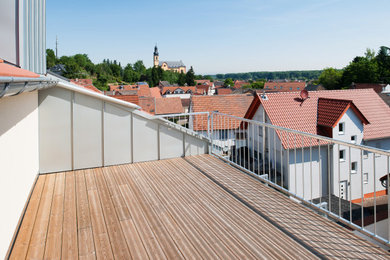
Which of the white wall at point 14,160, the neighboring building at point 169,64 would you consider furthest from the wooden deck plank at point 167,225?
the neighboring building at point 169,64

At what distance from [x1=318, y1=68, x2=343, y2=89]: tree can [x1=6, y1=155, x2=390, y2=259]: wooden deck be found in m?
68.1

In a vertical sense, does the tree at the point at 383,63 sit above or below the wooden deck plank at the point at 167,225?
above

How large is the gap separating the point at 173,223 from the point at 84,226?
886 mm

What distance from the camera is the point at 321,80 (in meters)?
68.2

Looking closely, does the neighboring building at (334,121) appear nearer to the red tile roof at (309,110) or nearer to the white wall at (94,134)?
the red tile roof at (309,110)

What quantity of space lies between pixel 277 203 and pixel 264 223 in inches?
23.1

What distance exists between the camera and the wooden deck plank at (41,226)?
221cm

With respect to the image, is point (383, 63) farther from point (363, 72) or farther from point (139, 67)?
point (139, 67)

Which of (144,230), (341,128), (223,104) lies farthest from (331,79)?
(144,230)

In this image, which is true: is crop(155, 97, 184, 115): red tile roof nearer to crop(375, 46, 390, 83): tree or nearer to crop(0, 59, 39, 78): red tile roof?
crop(0, 59, 39, 78): red tile roof

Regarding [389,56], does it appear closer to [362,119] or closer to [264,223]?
[362,119]

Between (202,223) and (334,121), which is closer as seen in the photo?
(202,223)

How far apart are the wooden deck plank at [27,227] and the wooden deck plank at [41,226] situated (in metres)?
0.04

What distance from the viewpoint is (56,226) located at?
2652mm
